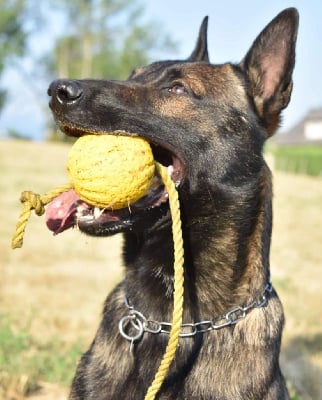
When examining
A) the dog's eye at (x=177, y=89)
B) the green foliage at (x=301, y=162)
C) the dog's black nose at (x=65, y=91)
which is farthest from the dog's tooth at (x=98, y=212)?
the green foliage at (x=301, y=162)

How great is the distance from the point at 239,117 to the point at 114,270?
18.8ft

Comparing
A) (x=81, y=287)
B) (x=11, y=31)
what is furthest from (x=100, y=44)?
(x=81, y=287)

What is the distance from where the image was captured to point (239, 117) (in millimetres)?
3299

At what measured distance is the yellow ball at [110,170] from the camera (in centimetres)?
268

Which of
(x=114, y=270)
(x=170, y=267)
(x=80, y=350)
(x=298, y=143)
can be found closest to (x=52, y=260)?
(x=114, y=270)

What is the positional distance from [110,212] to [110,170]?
0.27 m

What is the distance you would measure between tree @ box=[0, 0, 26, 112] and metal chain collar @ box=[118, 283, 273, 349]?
48.2 m

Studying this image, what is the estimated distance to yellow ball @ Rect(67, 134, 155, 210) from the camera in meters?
2.68

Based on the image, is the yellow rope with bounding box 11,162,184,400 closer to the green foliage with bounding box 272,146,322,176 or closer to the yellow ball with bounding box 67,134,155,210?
the yellow ball with bounding box 67,134,155,210

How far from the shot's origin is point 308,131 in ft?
253

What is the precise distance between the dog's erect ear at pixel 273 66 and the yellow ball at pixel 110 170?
1039 millimetres

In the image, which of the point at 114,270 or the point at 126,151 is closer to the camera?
the point at 126,151

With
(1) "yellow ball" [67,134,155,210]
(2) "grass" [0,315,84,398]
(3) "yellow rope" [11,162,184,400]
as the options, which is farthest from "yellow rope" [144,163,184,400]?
(2) "grass" [0,315,84,398]

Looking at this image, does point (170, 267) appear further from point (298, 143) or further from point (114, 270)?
point (298, 143)
